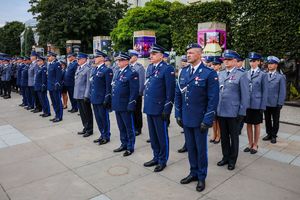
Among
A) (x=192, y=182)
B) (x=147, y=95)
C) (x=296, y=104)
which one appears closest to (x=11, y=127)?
(x=147, y=95)

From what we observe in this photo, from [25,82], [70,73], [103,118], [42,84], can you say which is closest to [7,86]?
[25,82]

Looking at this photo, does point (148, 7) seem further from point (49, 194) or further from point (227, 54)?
point (49, 194)

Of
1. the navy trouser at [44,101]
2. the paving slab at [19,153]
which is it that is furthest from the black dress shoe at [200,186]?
the navy trouser at [44,101]

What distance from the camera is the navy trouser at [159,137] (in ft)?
16.2

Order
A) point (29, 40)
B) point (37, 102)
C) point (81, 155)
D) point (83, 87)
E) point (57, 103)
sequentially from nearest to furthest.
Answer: point (81, 155)
point (83, 87)
point (57, 103)
point (37, 102)
point (29, 40)

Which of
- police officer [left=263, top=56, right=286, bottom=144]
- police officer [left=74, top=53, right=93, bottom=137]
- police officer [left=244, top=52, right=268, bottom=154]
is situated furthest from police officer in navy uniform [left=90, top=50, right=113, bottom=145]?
police officer [left=263, top=56, right=286, bottom=144]

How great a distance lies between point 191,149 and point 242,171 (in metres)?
1.21

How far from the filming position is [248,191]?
13.8ft

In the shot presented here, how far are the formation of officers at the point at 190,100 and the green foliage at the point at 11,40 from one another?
6000 centimetres

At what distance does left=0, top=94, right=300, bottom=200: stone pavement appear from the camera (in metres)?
4.18

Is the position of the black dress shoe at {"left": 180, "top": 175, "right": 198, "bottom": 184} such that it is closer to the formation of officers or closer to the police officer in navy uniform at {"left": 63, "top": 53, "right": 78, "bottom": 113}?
the formation of officers

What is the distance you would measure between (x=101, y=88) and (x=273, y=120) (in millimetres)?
4015

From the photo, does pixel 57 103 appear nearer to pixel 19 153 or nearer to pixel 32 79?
pixel 32 79

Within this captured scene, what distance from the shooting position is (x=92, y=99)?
6.37 metres
